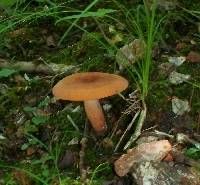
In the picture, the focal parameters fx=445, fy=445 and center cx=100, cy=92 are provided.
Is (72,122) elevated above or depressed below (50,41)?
below

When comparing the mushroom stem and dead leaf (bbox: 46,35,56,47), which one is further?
dead leaf (bbox: 46,35,56,47)

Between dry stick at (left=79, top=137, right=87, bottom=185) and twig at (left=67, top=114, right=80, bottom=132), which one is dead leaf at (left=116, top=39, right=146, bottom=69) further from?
dry stick at (left=79, top=137, right=87, bottom=185)

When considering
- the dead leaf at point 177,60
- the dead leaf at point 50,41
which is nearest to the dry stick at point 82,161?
the dead leaf at point 177,60

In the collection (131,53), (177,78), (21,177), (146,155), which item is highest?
(131,53)

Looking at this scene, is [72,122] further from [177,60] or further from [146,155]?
[177,60]

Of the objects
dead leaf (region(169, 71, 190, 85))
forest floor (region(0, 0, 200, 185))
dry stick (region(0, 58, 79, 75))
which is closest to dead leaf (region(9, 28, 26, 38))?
forest floor (region(0, 0, 200, 185))

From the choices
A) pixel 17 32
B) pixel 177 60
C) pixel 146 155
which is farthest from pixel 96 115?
pixel 17 32

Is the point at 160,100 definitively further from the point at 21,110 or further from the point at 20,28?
the point at 20,28

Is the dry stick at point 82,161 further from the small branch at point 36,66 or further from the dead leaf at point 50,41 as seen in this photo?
the dead leaf at point 50,41
